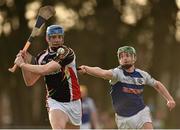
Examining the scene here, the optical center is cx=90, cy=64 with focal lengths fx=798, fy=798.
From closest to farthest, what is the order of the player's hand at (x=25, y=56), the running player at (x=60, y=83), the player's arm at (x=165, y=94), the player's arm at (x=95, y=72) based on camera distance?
the running player at (x=60, y=83) → the player's arm at (x=95, y=72) → the player's hand at (x=25, y=56) → the player's arm at (x=165, y=94)

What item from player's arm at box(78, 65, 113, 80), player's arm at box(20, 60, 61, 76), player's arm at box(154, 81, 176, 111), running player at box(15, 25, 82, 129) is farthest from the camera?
player's arm at box(154, 81, 176, 111)

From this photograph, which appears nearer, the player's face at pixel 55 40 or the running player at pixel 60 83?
the running player at pixel 60 83

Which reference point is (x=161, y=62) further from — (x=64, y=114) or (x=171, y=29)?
(x=64, y=114)

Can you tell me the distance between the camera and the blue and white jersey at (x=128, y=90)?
12.1m

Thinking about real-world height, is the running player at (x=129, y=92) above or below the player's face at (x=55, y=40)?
below

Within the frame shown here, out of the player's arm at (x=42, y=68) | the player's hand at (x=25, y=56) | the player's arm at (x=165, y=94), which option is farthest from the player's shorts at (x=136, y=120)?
the player's hand at (x=25, y=56)

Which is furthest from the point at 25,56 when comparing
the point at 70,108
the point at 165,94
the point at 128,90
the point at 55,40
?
the point at 165,94

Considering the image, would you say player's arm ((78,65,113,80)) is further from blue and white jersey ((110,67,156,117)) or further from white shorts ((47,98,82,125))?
white shorts ((47,98,82,125))

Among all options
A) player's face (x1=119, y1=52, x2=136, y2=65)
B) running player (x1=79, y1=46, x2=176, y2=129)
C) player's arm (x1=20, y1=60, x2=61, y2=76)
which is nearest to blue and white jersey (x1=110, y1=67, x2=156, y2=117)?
running player (x1=79, y1=46, x2=176, y2=129)

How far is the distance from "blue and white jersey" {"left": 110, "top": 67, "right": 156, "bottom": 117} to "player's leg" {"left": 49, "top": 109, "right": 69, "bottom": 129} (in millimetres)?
1025

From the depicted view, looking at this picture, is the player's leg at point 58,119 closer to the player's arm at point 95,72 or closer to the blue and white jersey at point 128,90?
the player's arm at point 95,72

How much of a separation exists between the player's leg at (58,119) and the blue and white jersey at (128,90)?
40.4 inches

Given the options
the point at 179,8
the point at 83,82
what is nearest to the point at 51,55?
the point at 179,8

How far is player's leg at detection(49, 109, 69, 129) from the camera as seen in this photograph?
1144 cm
